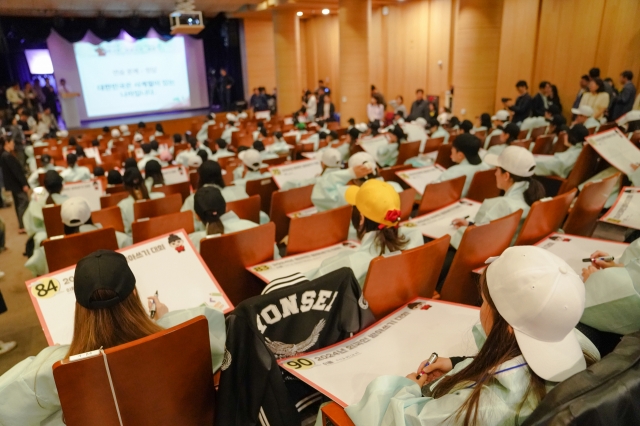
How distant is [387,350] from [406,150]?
15.0 ft

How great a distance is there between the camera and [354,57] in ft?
35.8

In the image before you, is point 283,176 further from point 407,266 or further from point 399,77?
point 399,77

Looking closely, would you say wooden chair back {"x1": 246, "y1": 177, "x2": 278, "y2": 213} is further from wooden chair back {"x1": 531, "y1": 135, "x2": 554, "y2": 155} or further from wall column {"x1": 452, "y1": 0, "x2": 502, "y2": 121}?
wall column {"x1": 452, "y1": 0, "x2": 502, "y2": 121}

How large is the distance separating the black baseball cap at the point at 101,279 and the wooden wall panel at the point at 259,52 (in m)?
16.5

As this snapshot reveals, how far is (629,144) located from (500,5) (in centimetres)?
553

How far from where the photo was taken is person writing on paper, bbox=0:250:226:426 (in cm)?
143

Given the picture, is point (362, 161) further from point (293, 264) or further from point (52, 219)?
point (52, 219)

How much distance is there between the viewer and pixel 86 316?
1486 mm

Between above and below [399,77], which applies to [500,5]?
above

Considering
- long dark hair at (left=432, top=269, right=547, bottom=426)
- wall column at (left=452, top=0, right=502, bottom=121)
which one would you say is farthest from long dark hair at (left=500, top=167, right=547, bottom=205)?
wall column at (left=452, top=0, right=502, bottom=121)

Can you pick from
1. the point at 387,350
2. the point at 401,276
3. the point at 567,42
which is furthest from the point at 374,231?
the point at 567,42

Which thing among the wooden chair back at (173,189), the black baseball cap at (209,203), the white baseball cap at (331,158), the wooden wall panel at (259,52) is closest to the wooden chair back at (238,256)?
the black baseball cap at (209,203)

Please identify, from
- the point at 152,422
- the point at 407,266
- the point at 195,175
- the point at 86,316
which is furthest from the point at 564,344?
the point at 195,175

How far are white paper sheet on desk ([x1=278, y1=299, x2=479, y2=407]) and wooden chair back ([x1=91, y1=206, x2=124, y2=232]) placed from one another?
2674mm
